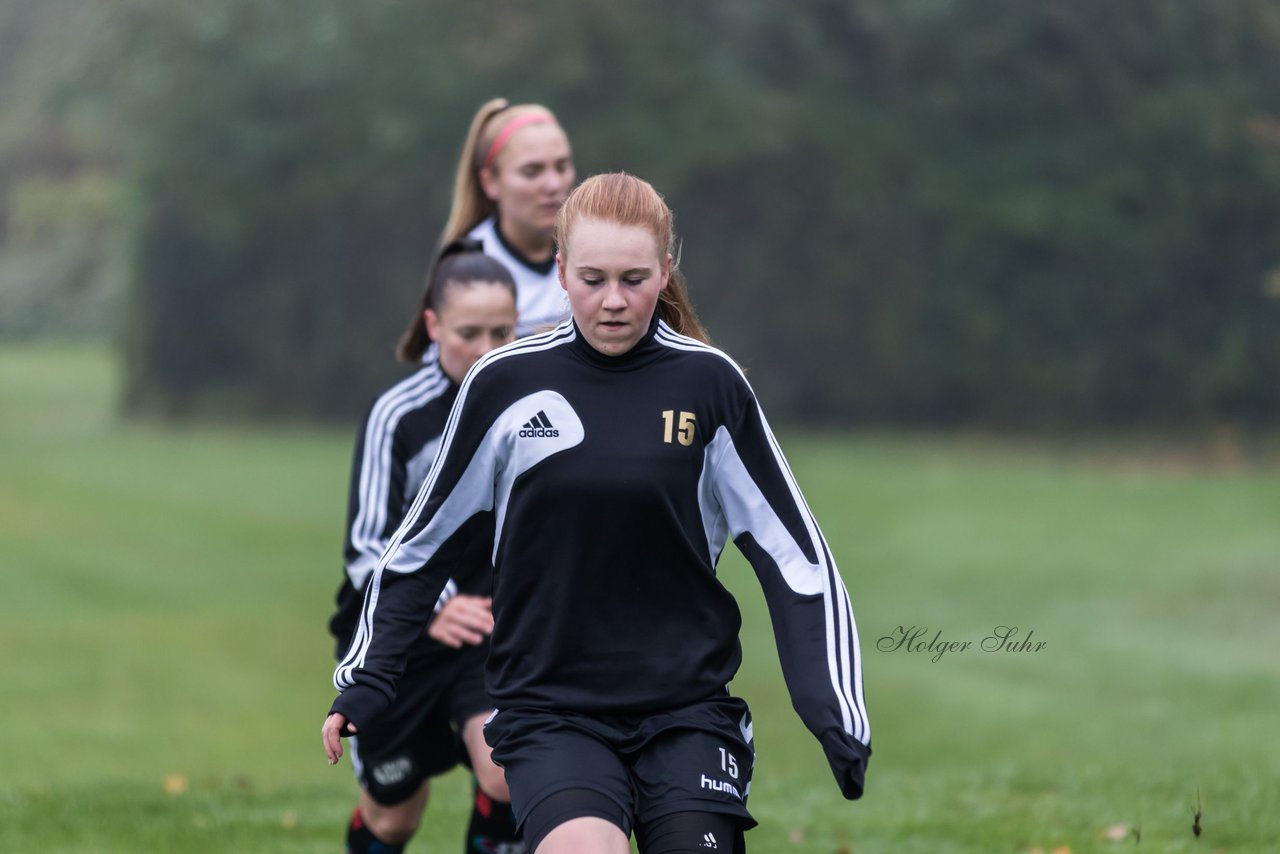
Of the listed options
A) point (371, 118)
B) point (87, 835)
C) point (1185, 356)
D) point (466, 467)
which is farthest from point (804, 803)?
point (371, 118)

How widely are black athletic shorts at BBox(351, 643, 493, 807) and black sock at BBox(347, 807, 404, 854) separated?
183mm

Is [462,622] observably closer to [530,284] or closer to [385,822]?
[385,822]

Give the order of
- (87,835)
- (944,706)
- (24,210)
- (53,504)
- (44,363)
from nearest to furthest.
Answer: (87,835) < (944,706) < (53,504) < (44,363) < (24,210)

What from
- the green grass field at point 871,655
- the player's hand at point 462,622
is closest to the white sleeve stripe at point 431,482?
the player's hand at point 462,622

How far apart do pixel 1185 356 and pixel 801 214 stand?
249 inches

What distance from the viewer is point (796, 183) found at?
96.5 ft

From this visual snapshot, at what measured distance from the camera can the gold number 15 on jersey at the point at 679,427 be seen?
3977mm

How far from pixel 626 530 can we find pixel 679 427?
0.82ft

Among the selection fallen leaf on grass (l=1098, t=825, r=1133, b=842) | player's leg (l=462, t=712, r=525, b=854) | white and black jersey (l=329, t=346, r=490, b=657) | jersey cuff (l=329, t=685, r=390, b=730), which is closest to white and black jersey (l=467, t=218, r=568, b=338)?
white and black jersey (l=329, t=346, r=490, b=657)

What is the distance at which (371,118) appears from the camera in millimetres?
29859

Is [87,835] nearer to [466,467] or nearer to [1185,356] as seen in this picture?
[466,467]

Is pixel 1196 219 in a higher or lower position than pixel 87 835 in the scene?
higher

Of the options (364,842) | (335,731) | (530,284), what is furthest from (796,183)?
(335,731)

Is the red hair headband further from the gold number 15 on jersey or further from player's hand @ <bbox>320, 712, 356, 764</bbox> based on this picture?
player's hand @ <bbox>320, 712, 356, 764</bbox>
